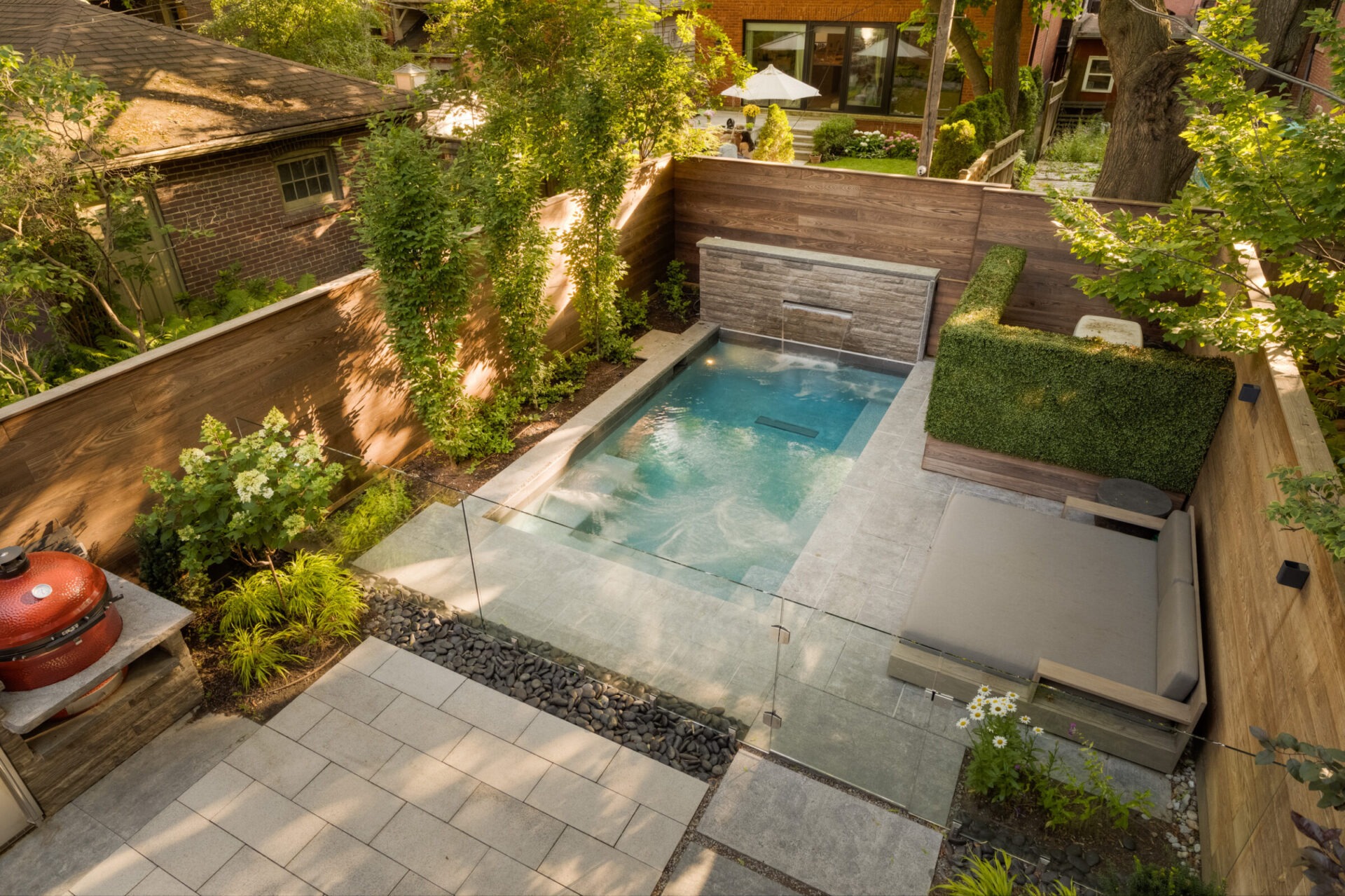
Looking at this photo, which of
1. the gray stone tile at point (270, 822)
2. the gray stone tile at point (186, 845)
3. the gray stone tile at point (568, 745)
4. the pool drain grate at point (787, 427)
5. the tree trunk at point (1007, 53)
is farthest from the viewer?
the tree trunk at point (1007, 53)

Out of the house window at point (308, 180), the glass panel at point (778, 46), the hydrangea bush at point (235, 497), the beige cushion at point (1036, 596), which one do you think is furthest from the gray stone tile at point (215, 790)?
the glass panel at point (778, 46)

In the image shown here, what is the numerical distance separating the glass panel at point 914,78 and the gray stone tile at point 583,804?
1705 centimetres

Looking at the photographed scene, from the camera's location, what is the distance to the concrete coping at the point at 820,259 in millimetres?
9109

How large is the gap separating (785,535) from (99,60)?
9152 millimetres

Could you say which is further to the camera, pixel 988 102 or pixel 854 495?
pixel 988 102

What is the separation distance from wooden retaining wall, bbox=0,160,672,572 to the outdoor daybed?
4839mm

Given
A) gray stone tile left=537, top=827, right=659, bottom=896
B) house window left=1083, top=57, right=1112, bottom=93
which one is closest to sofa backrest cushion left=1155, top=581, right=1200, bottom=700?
gray stone tile left=537, top=827, right=659, bottom=896

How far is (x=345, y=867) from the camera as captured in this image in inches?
150

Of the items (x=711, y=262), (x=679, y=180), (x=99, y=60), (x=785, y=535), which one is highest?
(x=99, y=60)

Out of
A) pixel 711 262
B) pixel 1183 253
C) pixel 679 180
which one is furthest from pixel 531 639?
pixel 679 180

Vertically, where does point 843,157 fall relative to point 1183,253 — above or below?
below

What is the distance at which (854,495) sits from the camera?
6.93m

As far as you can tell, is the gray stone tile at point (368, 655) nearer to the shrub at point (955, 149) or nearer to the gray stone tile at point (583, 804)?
the gray stone tile at point (583, 804)

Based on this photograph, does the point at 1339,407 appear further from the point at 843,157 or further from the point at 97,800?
the point at 843,157
